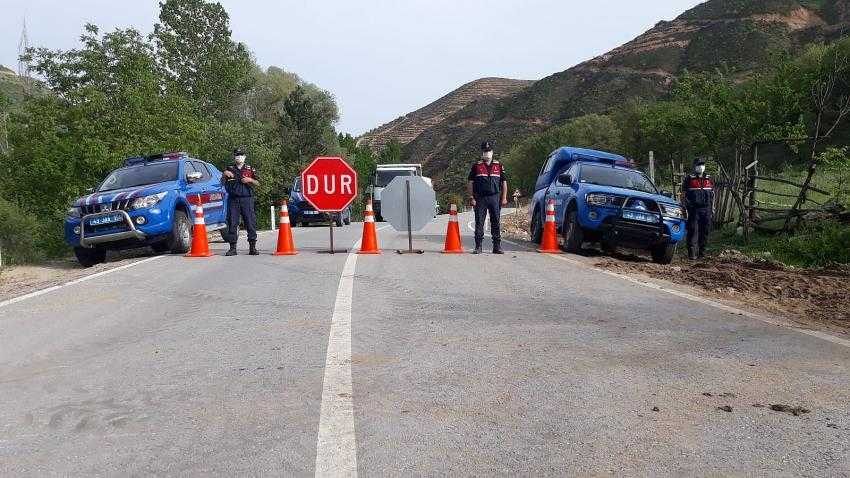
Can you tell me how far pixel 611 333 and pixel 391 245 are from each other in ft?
32.5

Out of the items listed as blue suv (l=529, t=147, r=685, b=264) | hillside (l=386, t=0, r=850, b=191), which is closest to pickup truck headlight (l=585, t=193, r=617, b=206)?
blue suv (l=529, t=147, r=685, b=264)

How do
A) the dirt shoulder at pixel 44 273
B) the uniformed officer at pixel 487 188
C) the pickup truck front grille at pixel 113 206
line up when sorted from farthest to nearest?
the pickup truck front grille at pixel 113 206
the uniformed officer at pixel 487 188
the dirt shoulder at pixel 44 273

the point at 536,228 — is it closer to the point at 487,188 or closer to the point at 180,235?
the point at 487,188

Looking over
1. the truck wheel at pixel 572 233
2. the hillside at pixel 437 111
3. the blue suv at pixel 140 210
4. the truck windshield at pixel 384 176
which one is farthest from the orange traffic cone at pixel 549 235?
the hillside at pixel 437 111

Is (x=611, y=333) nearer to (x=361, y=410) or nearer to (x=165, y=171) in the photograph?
(x=361, y=410)

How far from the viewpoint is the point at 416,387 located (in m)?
4.56

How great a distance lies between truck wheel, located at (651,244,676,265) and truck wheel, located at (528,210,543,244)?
3.02 m

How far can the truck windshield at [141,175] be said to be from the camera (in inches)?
573

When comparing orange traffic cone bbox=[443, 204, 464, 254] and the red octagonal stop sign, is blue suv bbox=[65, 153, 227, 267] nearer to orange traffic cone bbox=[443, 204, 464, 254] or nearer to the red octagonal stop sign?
the red octagonal stop sign

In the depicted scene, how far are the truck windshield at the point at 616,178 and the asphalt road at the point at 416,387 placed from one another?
19.7ft

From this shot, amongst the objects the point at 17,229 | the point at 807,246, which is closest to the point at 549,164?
the point at 807,246

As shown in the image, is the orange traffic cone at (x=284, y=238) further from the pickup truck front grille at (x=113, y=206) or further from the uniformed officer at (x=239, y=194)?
the pickup truck front grille at (x=113, y=206)

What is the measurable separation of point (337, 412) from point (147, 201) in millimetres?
10552

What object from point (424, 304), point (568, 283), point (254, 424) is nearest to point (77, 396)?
point (254, 424)
